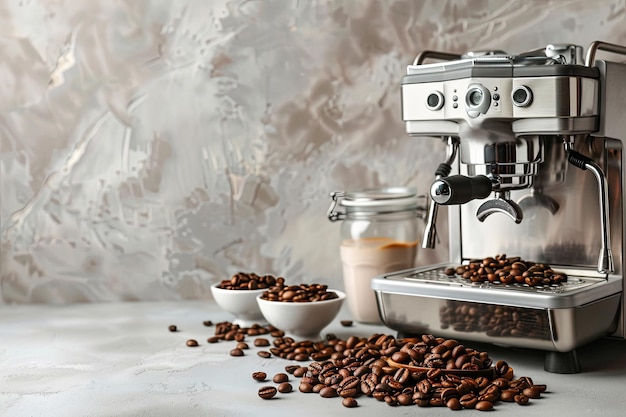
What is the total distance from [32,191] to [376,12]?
83 cm

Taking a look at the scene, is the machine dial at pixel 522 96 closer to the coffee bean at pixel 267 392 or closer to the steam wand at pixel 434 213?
the steam wand at pixel 434 213

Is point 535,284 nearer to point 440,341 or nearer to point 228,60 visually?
point 440,341

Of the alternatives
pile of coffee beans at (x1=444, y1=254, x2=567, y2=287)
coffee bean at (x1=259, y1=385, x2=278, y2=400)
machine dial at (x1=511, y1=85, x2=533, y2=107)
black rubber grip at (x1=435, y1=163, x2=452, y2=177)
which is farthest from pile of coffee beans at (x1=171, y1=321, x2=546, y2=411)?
machine dial at (x1=511, y1=85, x2=533, y2=107)

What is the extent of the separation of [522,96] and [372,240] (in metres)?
0.47

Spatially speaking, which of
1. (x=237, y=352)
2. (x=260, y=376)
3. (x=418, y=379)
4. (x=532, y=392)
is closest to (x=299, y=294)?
(x=237, y=352)

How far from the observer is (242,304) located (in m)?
1.49

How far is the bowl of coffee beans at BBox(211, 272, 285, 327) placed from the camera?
148cm

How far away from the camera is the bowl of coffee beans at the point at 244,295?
58.4 inches

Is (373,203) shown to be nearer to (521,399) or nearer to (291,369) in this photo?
(291,369)

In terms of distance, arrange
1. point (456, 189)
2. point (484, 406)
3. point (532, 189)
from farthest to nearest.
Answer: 1. point (532, 189)
2. point (456, 189)
3. point (484, 406)

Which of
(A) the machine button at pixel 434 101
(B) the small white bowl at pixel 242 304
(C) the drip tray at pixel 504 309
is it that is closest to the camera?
(C) the drip tray at pixel 504 309

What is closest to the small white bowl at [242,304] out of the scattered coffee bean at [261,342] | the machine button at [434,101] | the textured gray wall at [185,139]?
the scattered coffee bean at [261,342]

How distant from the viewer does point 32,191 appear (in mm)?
1809

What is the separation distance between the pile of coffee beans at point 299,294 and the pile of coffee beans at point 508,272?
0.21 metres
